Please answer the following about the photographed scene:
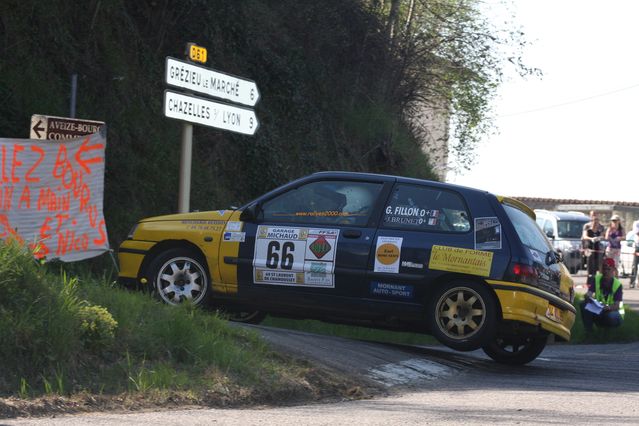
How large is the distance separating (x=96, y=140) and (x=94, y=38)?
641 cm

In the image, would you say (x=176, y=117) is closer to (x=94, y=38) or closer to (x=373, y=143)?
(x=94, y=38)

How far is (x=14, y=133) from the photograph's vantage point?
16094mm

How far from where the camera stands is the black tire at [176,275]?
11.5m

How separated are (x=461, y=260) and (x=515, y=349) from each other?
1.71 m

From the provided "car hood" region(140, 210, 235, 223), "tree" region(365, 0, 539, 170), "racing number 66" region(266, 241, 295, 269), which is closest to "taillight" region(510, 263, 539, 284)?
"racing number 66" region(266, 241, 295, 269)

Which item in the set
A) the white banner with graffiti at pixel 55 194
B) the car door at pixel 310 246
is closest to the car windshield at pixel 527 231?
the car door at pixel 310 246

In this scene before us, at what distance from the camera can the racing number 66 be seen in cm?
1104

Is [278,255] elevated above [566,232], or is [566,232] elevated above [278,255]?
[566,232]

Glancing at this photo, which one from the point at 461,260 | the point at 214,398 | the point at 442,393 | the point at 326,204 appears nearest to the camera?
the point at 214,398

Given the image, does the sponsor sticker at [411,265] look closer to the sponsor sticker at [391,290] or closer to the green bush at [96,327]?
the sponsor sticker at [391,290]

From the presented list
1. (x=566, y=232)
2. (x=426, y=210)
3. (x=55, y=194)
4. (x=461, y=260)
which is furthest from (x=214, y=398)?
(x=566, y=232)

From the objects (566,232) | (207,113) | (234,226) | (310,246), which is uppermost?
(207,113)

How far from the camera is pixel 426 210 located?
10945 millimetres

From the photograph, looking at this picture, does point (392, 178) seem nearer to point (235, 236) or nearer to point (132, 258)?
point (235, 236)
